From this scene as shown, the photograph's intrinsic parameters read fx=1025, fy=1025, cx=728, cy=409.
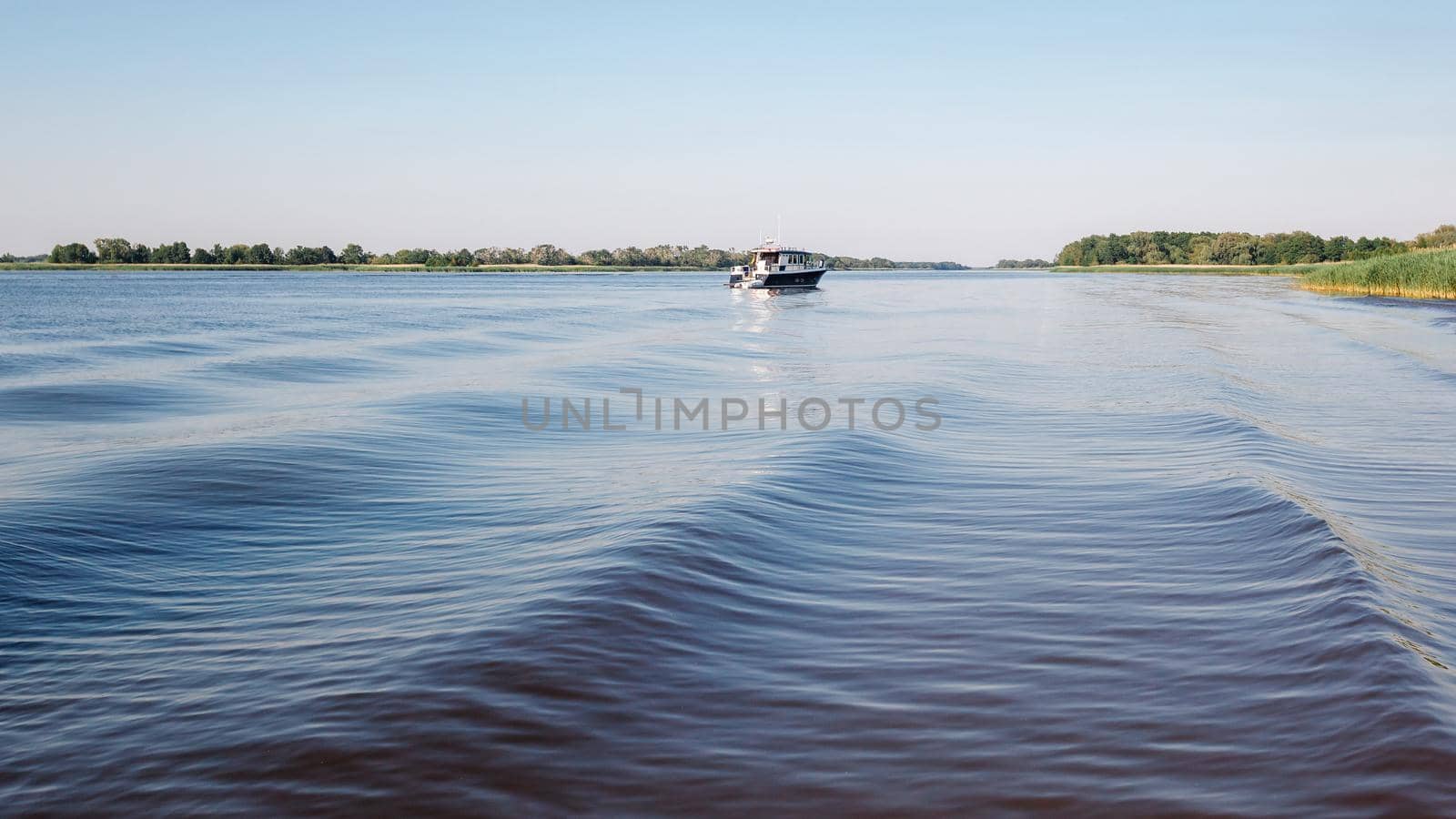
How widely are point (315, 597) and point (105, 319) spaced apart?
41709mm

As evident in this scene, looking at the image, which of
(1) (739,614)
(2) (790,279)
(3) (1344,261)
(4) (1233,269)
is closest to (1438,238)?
(3) (1344,261)

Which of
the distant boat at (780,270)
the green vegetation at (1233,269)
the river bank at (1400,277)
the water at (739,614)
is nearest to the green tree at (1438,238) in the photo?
the green vegetation at (1233,269)

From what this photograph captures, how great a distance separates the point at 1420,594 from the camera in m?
5.91

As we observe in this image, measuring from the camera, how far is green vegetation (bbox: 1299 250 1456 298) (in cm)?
4569

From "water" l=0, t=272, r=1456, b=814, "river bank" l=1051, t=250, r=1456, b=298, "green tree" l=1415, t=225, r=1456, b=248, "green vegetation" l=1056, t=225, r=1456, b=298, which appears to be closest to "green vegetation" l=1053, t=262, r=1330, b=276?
"green vegetation" l=1056, t=225, r=1456, b=298

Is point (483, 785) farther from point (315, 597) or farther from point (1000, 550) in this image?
point (1000, 550)

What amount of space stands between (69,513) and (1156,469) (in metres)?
10.3

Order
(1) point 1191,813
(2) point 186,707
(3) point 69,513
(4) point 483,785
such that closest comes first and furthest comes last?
(1) point 1191,813 → (4) point 483,785 → (2) point 186,707 → (3) point 69,513

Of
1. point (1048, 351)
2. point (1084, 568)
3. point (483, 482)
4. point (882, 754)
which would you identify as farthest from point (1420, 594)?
point (1048, 351)

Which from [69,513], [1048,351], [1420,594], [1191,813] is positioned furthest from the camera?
[1048,351]

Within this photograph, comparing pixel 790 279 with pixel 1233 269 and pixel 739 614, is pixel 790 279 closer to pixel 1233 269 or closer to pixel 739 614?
pixel 739 614

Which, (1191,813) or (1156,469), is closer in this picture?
(1191,813)

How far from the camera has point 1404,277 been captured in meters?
49.5

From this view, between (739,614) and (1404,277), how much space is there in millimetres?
54953
